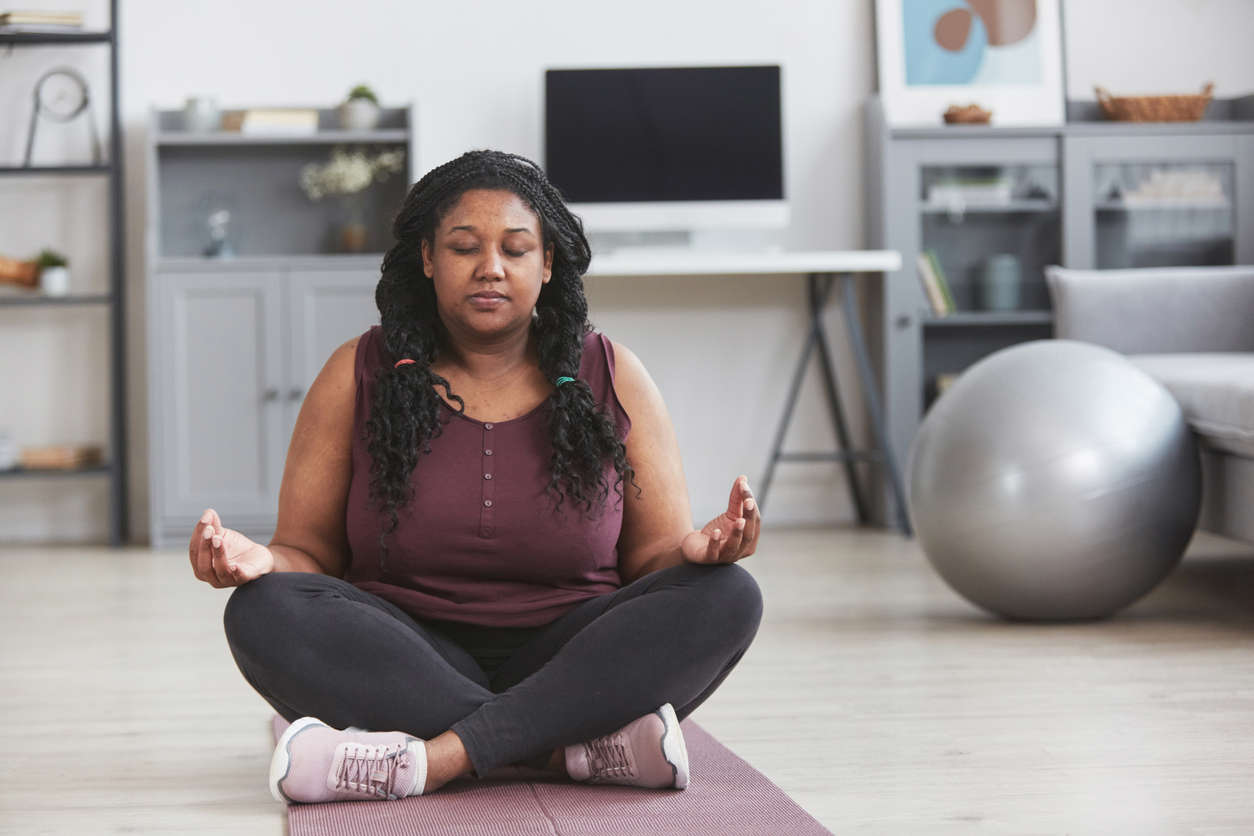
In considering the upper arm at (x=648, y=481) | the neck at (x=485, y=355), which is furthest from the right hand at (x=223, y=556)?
the upper arm at (x=648, y=481)

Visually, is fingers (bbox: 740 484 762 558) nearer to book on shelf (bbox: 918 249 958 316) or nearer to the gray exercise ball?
the gray exercise ball

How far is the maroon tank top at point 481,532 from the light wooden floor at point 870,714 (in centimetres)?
31

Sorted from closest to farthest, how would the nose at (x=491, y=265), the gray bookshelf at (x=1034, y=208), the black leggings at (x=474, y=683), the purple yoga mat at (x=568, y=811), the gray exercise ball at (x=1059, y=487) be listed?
the purple yoga mat at (x=568, y=811)
the black leggings at (x=474, y=683)
the nose at (x=491, y=265)
the gray exercise ball at (x=1059, y=487)
the gray bookshelf at (x=1034, y=208)

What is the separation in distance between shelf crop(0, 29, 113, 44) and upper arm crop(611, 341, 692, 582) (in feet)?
11.7

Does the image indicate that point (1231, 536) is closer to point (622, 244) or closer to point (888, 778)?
point (888, 778)

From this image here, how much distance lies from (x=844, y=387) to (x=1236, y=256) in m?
1.41

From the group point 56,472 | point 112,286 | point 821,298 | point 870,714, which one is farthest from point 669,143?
point 870,714

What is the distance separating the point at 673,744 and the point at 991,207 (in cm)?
370

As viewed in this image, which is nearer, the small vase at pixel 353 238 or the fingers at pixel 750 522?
the fingers at pixel 750 522

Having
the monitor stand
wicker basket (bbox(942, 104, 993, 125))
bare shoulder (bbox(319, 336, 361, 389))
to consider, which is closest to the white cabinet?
the monitor stand

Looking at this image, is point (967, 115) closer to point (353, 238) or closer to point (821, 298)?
point (821, 298)

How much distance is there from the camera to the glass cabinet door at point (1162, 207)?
16.6 feet

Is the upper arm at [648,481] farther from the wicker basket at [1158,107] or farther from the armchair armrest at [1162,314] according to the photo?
the wicker basket at [1158,107]

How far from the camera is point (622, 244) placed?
16.8 feet
